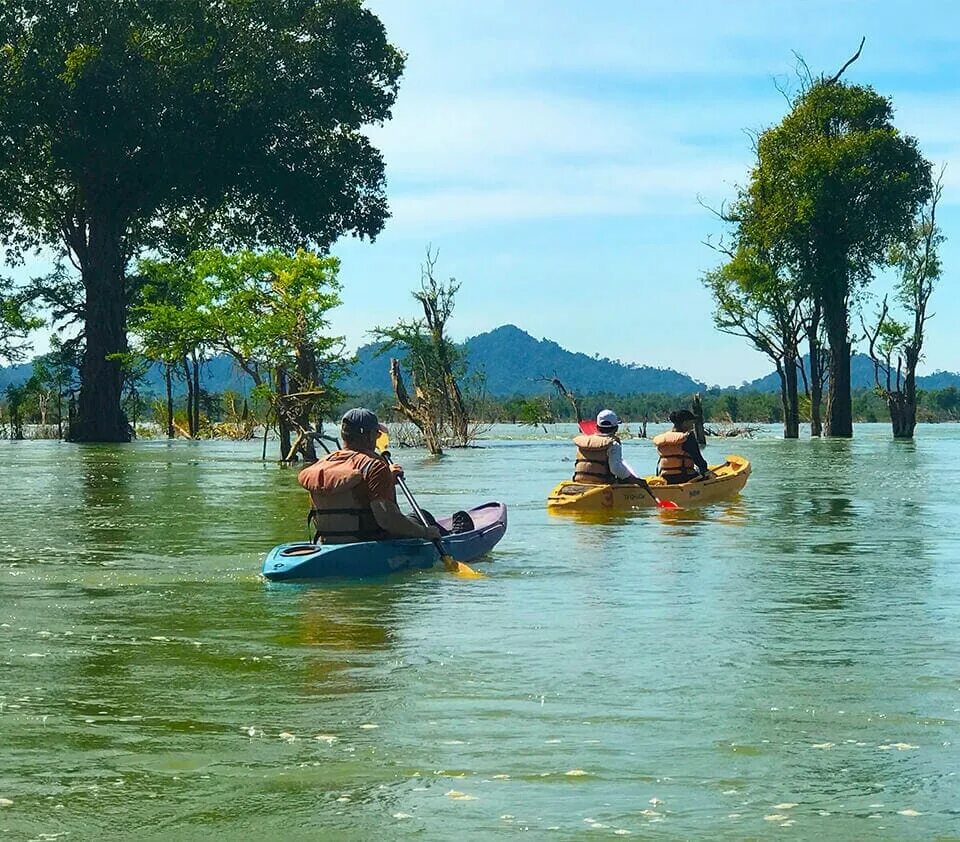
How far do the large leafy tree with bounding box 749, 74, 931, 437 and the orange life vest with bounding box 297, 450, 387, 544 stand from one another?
47.1 m

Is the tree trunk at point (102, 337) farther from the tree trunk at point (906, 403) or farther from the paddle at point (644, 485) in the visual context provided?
the paddle at point (644, 485)

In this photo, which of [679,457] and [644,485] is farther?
[679,457]

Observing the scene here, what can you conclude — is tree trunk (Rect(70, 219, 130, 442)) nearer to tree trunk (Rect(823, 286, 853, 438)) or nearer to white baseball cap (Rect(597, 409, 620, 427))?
tree trunk (Rect(823, 286, 853, 438))

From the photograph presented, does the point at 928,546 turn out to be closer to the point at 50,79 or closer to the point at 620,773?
the point at 620,773

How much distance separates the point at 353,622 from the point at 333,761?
4.64m

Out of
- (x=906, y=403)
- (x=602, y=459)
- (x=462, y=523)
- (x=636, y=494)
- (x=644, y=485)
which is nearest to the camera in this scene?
(x=462, y=523)

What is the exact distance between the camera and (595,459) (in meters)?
22.6

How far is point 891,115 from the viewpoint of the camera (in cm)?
6084

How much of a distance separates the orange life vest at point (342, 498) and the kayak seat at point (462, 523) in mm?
2312

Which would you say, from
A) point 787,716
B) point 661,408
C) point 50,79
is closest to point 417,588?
point 787,716

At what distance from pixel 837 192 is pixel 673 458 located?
3713 cm

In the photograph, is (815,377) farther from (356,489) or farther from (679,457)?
(356,489)

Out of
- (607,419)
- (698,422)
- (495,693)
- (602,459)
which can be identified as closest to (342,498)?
(495,693)

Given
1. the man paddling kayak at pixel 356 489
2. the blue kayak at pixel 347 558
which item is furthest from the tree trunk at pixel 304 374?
the man paddling kayak at pixel 356 489
